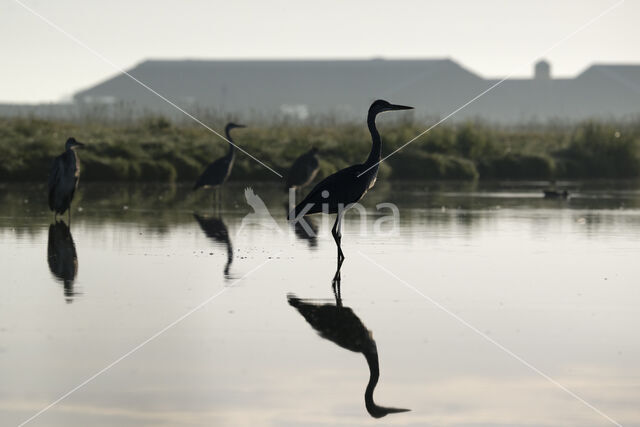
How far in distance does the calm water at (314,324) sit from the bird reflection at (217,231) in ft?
0.31

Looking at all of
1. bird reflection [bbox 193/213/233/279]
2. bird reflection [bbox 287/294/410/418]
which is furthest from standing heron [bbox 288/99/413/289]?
bird reflection [bbox 287/294/410/418]

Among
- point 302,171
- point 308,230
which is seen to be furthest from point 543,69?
point 308,230

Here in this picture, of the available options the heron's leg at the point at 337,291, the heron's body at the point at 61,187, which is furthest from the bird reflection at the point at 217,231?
the heron's body at the point at 61,187

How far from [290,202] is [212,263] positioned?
11.9 metres

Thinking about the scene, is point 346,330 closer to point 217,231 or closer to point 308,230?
point 217,231

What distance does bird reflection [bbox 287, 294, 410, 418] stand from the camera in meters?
7.06

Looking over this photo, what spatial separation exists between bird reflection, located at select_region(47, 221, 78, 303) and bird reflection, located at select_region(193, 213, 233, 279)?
68.8 inches

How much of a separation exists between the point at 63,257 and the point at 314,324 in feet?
18.0

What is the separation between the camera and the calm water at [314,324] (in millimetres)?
6844

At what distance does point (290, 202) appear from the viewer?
25719mm

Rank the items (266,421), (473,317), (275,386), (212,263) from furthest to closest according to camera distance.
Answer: (212,263) → (473,317) → (275,386) → (266,421)

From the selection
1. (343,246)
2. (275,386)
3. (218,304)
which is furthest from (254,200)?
(275,386)

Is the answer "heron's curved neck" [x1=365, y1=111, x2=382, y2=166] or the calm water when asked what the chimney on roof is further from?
"heron's curved neck" [x1=365, y1=111, x2=382, y2=166]

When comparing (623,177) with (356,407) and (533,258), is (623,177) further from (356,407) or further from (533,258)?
(356,407)
